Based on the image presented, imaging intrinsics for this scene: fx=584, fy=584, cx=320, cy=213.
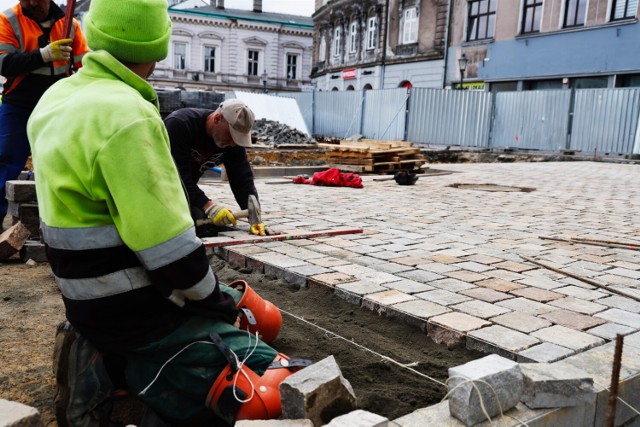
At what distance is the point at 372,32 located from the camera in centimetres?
3322

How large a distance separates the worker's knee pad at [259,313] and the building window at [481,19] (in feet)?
81.4

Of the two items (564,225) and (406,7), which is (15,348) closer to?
(564,225)

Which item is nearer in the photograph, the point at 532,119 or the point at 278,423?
the point at 278,423

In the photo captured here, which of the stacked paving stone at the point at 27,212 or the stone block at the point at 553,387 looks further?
→ the stacked paving stone at the point at 27,212

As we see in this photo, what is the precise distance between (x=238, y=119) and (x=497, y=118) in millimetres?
17454

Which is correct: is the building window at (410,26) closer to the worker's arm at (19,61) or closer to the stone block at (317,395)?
the worker's arm at (19,61)

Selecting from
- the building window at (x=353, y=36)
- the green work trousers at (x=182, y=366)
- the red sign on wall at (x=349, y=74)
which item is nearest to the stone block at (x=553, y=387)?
the green work trousers at (x=182, y=366)

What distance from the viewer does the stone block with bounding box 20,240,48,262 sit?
4461 millimetres

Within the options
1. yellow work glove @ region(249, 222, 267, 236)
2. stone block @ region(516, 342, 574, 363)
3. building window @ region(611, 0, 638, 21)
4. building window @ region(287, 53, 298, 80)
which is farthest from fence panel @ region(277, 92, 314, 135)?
building window @ region(287, 53, 298, 80)

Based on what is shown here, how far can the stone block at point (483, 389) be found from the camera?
194 cm

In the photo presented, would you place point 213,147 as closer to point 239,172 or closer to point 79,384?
point 239,172

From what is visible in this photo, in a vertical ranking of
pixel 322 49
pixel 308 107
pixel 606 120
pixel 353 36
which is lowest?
pixel 606 120

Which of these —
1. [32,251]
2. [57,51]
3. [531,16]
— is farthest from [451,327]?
[531,16]

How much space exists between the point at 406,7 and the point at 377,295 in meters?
29.2
